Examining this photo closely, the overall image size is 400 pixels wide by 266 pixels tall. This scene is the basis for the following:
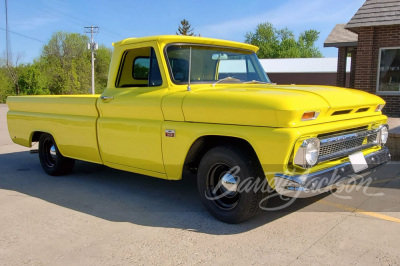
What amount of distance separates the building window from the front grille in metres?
7.69

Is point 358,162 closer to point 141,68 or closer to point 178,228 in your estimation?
point 178,228

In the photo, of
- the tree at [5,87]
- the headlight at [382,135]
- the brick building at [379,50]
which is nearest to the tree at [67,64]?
the tree at [5,87]

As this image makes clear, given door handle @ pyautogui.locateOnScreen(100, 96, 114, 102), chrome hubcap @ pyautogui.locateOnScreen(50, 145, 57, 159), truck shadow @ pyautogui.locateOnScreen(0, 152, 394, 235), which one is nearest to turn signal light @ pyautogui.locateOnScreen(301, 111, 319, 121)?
truck shadow @ pyautogui.locateOnScreen(0, 152, 394, 235)

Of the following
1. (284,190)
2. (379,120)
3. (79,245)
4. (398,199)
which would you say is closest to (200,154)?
(284,190)

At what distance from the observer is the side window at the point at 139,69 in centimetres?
453

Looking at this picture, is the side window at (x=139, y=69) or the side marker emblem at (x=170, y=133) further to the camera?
the side window at (x=139, y=69)

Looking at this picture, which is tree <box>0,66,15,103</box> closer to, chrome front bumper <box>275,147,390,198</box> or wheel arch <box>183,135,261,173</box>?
wheel arch <box>183,135,261,173</box>

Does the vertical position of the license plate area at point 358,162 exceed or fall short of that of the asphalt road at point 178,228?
it exceeds it

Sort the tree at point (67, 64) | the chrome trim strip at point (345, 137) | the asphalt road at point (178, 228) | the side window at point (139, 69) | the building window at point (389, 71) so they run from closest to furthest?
the asphalt road at point (178, 228)
the chrome trim strip at point (345, 137)
the side window at point (139, 69)
the building window at point (389, 71)
the tree at point (67, 64)

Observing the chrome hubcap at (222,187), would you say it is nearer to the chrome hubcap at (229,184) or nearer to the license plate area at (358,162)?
the chrome hubcap at (229,184)

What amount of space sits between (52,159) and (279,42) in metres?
81.6

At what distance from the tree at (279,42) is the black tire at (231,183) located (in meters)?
76.5

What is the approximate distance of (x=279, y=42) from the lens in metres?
82.8

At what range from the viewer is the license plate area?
3779 millimetres
